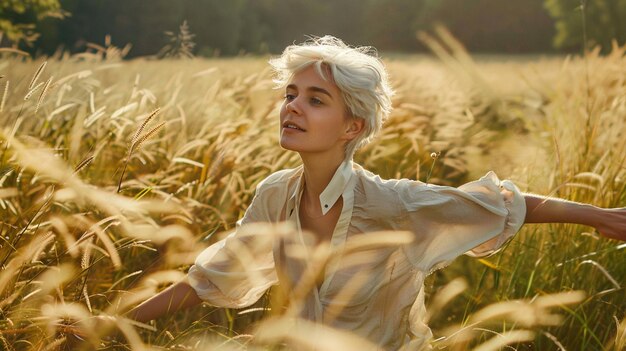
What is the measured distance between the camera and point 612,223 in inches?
81.2

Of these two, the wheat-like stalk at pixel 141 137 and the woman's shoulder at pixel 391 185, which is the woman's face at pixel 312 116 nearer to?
the woman's shoulder at pixel 391 185

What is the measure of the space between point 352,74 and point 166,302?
836mm

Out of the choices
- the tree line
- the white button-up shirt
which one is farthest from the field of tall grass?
the tree line

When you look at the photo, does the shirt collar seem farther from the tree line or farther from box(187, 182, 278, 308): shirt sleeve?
the tree line

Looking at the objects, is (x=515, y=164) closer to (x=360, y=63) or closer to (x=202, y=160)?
(x=202, y=160)

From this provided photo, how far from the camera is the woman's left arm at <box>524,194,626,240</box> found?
6.77 ft

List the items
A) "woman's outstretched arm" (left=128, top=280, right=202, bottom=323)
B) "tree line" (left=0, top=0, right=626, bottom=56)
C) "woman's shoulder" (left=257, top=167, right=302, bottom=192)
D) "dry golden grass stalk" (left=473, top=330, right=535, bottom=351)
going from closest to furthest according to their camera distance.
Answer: "dry golden grass stalk" (left=473, top=330, right=535, bottom=351) → "woman's outstretched arm" (left=128, top=280, right=202, bottom=323) → "woman's shoulder" (left=257, top=167, right=302, bottom=192) → "tree line" (left=0, top=0, right=626, bottom=56)

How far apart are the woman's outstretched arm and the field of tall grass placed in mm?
54

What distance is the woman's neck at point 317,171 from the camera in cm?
224

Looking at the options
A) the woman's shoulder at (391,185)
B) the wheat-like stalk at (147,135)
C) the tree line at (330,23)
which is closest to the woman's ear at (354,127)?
the woman's shoulder at (391,185)

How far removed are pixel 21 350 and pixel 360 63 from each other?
119 cm

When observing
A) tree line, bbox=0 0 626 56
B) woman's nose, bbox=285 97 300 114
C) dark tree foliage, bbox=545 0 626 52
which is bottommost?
tree line, bbox=0 0 626 56

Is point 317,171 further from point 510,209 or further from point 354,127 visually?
point 510,209

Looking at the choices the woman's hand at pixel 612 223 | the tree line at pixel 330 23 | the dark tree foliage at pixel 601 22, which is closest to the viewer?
the woman's hand at pixel 612 223
